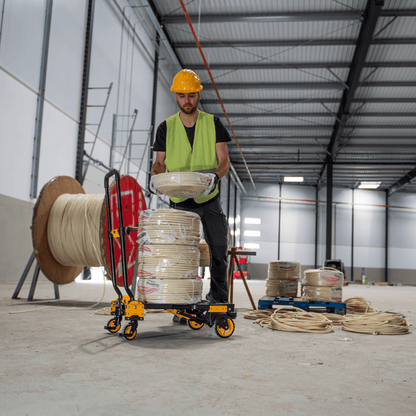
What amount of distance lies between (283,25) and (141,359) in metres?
11.1

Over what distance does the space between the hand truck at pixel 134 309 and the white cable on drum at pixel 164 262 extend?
17 centimetres

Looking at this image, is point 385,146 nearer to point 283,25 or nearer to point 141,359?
point 283,25

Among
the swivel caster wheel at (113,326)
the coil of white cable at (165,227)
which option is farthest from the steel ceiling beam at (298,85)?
the swivel caster wheel at (113,326)

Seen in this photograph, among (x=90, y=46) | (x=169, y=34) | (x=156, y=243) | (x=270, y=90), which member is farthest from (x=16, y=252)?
(x=270, y=90)

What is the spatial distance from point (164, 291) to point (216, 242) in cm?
66

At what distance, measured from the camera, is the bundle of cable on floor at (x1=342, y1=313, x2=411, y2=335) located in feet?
10.8

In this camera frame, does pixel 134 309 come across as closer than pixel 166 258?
Yes

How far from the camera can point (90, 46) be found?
891cm

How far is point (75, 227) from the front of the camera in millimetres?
4469

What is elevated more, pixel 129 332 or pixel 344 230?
pixel 344 230

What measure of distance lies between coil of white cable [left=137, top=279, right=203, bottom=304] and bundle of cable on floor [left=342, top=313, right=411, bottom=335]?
1.42 m

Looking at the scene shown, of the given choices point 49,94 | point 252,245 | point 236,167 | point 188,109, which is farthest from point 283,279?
point 252,245

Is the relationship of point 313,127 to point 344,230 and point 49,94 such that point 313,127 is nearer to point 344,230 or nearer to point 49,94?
point 344,230

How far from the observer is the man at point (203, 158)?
3242 millimetres
